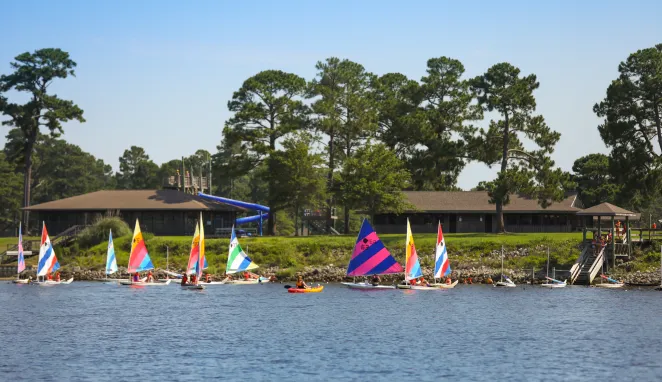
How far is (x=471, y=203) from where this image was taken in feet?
351

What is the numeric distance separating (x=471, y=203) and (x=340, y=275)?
28.8 m

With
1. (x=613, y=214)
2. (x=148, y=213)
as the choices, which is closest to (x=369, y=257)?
(x=613, y=214)

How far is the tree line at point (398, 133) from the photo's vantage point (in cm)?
9044

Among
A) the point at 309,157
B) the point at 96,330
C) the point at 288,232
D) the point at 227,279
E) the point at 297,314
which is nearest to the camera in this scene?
the point at 96,330

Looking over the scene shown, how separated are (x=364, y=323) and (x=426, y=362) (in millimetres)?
13848

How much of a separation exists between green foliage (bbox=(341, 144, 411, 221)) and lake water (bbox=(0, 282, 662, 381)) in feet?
76.0

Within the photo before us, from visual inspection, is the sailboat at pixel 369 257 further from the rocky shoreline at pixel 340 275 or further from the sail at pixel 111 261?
the sail at pixel 111 261

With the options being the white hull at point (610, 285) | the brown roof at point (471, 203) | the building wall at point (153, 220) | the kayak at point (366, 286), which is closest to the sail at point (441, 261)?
the kayak at point (366, 286)

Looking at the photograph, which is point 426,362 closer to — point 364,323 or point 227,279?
point 364,323

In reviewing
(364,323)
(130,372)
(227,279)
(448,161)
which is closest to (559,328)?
(364,323)

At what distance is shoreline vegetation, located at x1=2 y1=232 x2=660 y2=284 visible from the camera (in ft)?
259

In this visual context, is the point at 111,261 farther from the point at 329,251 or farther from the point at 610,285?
the point at 610,285

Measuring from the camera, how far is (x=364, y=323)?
5619cm

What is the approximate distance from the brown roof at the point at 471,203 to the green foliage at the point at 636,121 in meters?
13.7
